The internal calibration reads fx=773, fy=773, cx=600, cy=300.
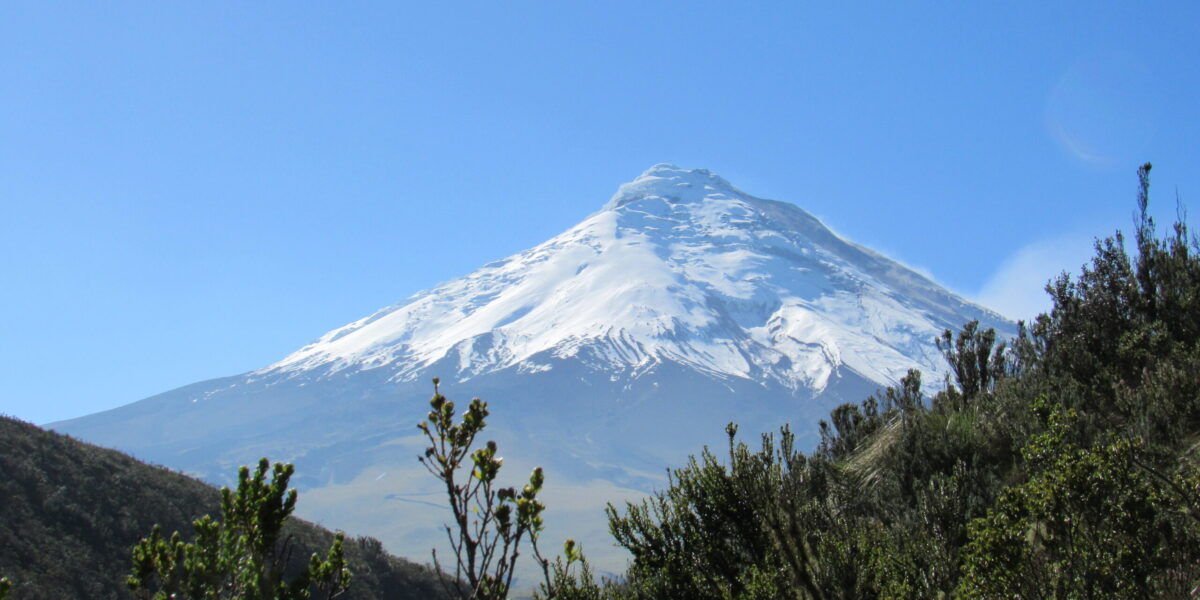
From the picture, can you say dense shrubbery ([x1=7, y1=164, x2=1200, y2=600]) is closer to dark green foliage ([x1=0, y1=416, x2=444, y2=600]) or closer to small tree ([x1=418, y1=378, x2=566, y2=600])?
small tree ([x1=418, y1=378, x2=566, y2=600])

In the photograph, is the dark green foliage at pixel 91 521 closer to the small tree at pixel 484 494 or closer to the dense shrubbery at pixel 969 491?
the dense shrubbery at pixel 969 491

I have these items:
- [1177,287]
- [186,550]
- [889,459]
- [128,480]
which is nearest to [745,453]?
[186,550]

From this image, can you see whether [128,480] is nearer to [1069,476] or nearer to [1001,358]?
[1001,358]

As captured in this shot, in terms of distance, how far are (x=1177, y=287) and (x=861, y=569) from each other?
6977mm

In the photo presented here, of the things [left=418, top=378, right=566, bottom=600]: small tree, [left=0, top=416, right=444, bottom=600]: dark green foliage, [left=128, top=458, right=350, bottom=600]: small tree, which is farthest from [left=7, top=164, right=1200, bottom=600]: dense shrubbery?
[left=128, top=458, right=350, bottom=600]: small tree

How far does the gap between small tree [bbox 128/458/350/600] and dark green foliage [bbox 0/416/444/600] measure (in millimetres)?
11194

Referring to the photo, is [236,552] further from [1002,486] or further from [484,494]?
[1002,486]

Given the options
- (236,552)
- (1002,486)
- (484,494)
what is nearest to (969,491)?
(1002,486)

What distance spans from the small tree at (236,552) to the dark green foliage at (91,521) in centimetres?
1119

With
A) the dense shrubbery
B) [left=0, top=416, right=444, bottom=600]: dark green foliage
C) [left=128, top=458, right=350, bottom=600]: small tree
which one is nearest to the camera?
[left=128, top=458, right=350, bottom=600]: small tree

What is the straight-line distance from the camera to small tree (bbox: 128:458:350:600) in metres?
3.19

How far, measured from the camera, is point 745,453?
5055mm

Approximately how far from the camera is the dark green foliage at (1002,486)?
13.1 feet

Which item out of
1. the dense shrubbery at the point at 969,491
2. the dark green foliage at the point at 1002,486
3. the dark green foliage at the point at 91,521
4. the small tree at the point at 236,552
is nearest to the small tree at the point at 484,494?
the dense shrubbery at the point at 969,491
